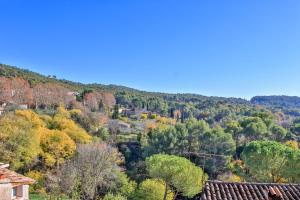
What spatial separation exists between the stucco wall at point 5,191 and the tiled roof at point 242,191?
4245 millimetres

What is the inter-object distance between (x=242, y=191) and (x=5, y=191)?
529 centimetres

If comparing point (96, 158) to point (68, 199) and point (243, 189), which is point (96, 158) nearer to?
point (68, 199)

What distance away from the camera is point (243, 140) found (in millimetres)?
44719

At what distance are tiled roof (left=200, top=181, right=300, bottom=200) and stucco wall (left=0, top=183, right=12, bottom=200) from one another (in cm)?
425

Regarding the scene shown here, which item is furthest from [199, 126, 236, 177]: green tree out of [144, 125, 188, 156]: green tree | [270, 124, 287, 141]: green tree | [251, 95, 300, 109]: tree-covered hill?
[251, 95, 300, 109]: tree-covered hill

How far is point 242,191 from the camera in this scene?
26.3ft

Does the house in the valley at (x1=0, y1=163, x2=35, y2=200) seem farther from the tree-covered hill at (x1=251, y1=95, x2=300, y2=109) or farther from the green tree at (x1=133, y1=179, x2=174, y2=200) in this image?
the tree-covered hill at (x1=251, y1=95, x2=300, y2=109)

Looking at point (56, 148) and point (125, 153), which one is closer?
point (56, 148)

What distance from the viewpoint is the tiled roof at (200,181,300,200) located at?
25.2 feet

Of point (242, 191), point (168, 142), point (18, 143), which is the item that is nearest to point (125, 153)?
point (168, 142)

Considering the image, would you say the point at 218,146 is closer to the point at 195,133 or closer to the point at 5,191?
the point at 195,133

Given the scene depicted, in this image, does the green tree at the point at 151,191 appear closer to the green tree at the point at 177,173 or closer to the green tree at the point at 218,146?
the green tree at the point at 177,173

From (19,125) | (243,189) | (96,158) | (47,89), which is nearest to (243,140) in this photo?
(96,158)

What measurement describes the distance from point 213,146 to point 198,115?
39.9 m
